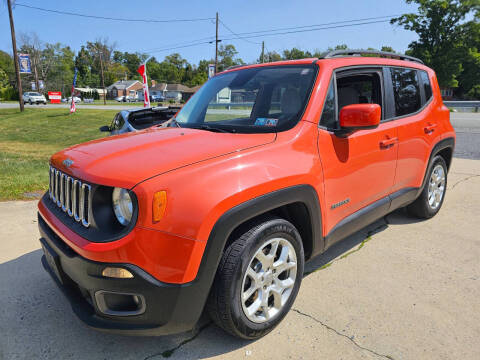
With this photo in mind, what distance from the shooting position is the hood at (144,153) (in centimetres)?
195

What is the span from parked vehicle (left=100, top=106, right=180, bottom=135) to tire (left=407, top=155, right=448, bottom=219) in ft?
16.7

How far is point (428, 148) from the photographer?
388cm

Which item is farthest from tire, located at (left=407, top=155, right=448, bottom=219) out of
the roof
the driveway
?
the roof

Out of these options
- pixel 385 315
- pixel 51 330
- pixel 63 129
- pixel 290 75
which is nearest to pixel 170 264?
pixel 51 330

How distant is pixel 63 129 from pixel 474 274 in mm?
18645

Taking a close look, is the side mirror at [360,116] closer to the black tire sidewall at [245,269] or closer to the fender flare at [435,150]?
the black tire sidewall at [245,269]

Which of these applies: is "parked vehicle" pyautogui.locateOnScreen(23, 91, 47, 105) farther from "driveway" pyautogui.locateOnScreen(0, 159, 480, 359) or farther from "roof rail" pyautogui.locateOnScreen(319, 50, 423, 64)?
"roof rail" pyautogui.locateOnScreen(319, 50, 423, 64)

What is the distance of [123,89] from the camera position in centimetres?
9969

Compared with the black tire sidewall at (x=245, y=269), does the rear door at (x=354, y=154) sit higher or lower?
higher

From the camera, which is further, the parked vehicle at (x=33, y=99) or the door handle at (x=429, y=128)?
the parked vehicle at (x=33, y=99)

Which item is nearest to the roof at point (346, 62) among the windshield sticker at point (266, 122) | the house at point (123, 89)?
the windshield sticker at point (266, 122)

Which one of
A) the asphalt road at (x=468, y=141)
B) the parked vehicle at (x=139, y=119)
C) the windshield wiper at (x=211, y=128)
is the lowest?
the asphalt road at (x=468, y=141)

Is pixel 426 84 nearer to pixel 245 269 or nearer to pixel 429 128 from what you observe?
pixel 429 128

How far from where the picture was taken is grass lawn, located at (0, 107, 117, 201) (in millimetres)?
6039
